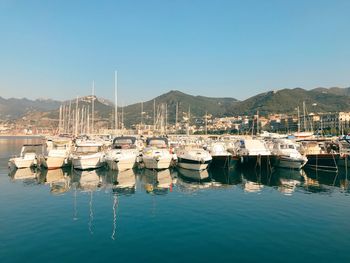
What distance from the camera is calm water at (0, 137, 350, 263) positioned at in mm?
13695

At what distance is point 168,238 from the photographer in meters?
15.5

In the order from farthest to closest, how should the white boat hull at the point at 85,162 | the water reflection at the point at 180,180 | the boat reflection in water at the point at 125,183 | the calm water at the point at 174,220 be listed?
1. the white boat hull at the point at 85,162
2. the water reflection at the point at 180,180
3. the boat reflection in water at the point at 125,183
4. the calm water at the point at 174,220

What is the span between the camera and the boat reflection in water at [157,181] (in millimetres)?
28266

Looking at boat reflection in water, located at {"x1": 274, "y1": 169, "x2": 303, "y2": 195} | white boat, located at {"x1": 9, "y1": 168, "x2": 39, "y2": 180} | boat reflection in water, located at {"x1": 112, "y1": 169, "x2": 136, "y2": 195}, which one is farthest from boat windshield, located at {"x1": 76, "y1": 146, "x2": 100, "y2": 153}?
boat reflection in water, located at {"x1": 274, "y1": 169, "x2": 303, "y2": 195}

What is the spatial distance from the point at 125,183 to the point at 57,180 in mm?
8822

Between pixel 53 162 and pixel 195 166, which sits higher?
pixel 53 162

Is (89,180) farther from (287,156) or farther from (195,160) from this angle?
(287,156)

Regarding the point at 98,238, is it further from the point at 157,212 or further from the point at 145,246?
the point at 157,212

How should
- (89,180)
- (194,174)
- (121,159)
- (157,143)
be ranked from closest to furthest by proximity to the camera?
(89,180), (194,174), (121,159), (157,143)

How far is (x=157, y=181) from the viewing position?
3350 cm

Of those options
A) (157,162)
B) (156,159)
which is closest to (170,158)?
(157,162)

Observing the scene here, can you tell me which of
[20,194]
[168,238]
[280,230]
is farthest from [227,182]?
[20,194]

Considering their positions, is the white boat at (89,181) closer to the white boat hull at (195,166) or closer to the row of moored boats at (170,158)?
the row of moored boats at (170,158)

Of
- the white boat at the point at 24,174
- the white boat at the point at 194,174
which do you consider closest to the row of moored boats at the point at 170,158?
the white boat at the point at 194,174
